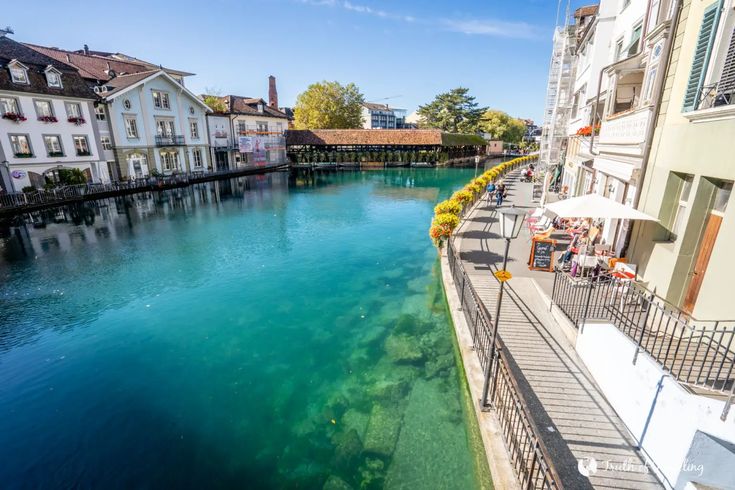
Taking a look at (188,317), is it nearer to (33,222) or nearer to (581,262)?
(581,262)

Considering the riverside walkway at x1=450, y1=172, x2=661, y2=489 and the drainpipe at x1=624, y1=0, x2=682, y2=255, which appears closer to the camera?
the riverside walkway at x1=450, y1=172, x2=661, y2=489

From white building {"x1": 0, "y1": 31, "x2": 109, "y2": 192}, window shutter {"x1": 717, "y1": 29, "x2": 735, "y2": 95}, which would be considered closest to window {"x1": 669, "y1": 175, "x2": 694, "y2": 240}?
window shutter {"x1": 717, "y1": 29, "x2": 735, "y2": 95}

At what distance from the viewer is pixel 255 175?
161ft

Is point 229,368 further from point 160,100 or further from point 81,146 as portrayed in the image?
point 160,100

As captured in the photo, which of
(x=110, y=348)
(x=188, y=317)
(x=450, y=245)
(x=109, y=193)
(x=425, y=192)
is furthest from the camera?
(x=425, y=192)

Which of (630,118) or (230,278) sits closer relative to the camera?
(630,118)

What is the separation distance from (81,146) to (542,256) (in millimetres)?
37299

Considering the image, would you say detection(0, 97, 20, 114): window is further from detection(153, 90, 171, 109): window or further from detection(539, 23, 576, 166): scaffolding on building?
detection(539, 23, 576, 166): scaffolding on building

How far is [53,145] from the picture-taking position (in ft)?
91.3

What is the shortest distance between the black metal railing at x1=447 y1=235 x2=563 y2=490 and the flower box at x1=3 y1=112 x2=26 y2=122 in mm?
34483

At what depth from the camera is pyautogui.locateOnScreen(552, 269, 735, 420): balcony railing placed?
5004 millimetres

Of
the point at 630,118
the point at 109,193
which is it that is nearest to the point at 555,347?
the point at 630,118

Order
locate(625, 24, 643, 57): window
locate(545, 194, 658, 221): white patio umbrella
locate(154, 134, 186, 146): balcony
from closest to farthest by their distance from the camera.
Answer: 1. locate(545, 194, 658, 221): white patio umbrella
2. locate(625, 24, 643, 57): window
3. locate(154, 134, 186, 146): balcony

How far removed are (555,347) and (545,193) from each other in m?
18.0
